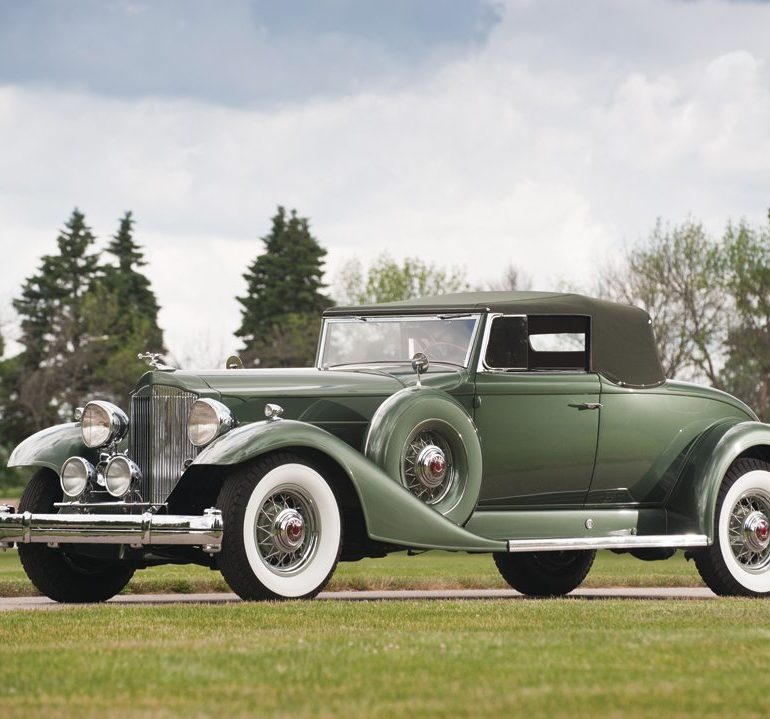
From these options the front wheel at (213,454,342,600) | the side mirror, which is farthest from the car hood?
the front wheel at (213,454,342,600)

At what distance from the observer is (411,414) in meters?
10.9

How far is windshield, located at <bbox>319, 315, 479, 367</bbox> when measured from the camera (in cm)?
1205

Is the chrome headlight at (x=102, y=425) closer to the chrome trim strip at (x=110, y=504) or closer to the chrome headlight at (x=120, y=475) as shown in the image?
the chrome headlight at (x=120, y=475)

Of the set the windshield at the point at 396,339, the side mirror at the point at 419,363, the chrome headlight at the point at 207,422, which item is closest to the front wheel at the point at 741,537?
the windshield at the point at 396,339

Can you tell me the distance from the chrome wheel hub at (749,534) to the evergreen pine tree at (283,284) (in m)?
55.2

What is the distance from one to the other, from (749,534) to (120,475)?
5225 mm

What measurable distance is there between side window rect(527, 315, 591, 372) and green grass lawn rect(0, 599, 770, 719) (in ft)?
10.4

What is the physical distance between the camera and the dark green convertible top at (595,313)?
484 inches

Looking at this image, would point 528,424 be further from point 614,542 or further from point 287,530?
point 287,530

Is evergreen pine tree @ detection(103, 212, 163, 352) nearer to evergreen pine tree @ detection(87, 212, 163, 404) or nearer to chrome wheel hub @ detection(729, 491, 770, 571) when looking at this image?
evergreen pine tree @ detection(87, 212, 163, 404)

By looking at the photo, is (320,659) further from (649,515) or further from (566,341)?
(566,341)

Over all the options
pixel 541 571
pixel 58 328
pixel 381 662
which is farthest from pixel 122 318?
pixel 381 662

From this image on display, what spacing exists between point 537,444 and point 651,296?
42501 mm

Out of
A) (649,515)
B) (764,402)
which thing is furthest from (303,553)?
(764,402)
